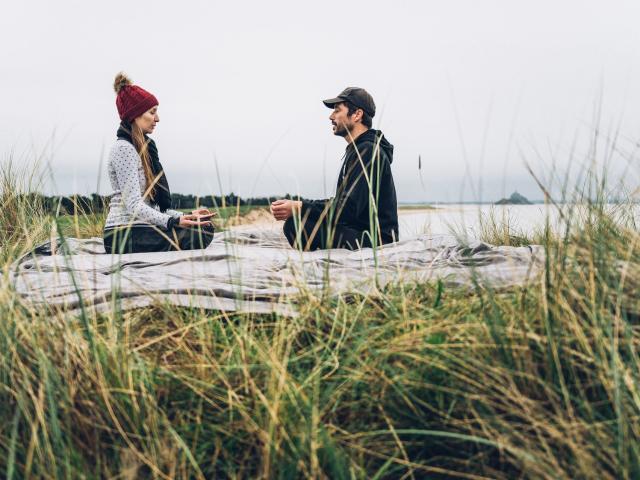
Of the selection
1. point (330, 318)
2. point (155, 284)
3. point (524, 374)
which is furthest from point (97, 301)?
point (524, 374)

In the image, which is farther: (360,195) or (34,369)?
(360,195)

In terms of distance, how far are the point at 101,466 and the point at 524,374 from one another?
1.10 meters

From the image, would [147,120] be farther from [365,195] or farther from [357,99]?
[365,195]

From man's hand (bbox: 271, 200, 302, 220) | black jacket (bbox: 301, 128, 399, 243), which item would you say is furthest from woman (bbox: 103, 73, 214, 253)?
black jacket (bbox: 301, 128, 399, 243)

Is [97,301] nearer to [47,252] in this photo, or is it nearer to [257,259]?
[257,259]

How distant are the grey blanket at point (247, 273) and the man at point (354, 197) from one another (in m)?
0.16

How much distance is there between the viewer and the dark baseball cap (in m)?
4.40

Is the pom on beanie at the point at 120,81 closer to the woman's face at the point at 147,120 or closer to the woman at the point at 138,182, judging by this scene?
the woman at the point at 138,182

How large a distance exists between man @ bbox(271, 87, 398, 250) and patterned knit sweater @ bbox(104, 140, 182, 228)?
0.84 m

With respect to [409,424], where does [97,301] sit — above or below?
above

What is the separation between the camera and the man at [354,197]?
413cm

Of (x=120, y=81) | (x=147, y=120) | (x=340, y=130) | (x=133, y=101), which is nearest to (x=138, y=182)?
(x=147, y=120)

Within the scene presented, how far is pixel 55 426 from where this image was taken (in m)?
1.45

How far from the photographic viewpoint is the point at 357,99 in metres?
4.39
